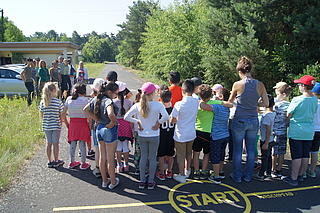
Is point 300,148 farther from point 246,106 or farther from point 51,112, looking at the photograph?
point 51,112

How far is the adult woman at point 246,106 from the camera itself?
4332 mm

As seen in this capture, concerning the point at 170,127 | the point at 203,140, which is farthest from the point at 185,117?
the point at 203,140

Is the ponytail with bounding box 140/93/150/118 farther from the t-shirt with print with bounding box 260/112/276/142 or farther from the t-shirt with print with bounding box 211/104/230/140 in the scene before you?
the t-shirt with print with bounding box 260/112/276/142

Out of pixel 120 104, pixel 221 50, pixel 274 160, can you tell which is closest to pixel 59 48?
pixel 221 50

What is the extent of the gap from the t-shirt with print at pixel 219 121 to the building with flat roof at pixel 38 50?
2138cm

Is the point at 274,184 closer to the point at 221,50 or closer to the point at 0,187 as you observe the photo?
the point at 0,187

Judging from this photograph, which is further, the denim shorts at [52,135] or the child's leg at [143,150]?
the denim shorts at [52,135]

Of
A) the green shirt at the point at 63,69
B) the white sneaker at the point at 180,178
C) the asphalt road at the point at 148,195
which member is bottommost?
the asphalt road at the point at 148,195

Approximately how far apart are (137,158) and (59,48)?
2235 cm

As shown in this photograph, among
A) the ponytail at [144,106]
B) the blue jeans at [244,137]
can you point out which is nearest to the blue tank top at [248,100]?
the blue jeans at [244,137]

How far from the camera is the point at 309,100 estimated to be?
14.7 ft

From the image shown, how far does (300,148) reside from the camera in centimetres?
461

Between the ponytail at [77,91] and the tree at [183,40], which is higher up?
the tree at [183,40]

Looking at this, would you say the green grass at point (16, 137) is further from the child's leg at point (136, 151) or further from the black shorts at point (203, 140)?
the black shorts at point (203, 140)
